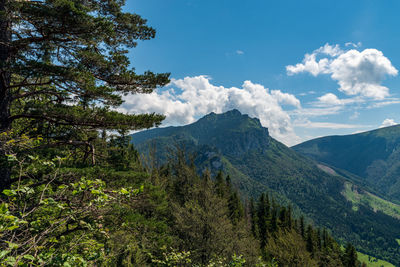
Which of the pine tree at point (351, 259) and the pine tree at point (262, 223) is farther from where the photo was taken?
the pine tree at point (262, 223)

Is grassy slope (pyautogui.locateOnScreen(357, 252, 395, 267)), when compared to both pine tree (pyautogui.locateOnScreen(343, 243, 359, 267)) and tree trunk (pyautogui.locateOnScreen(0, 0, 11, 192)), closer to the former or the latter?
pine tree (pyautogui.locateOnScreen(343, 243, 359, 267))

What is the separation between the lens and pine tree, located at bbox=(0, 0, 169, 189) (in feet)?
21.3

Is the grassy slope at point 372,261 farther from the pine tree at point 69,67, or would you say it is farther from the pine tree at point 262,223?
the pine tree at point 69,67

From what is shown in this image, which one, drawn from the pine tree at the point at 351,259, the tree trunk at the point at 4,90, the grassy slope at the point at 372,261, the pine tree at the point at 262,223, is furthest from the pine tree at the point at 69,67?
the grassy slope at the point at 372,261

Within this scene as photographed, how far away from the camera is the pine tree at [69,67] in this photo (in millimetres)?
6488

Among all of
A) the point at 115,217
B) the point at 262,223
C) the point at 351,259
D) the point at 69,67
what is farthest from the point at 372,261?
the point at 69,67

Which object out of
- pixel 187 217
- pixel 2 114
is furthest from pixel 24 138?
pixel 187 217

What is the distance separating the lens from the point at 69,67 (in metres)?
7.50

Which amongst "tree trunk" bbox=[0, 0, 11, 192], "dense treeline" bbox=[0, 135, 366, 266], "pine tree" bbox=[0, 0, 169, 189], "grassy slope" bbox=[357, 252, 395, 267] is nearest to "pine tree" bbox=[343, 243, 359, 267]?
"dense treeline" bbox=[0, 135, 366, 266]

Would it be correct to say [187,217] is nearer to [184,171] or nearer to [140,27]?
[184,171]

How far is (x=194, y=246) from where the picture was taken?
1903 cm

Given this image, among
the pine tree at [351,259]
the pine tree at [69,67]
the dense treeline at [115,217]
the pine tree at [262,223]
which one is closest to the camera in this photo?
the dense treeline at [115,217]

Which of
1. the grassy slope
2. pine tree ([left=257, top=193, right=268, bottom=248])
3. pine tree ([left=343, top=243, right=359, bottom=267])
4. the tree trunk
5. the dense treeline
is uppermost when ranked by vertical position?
the tree trunk

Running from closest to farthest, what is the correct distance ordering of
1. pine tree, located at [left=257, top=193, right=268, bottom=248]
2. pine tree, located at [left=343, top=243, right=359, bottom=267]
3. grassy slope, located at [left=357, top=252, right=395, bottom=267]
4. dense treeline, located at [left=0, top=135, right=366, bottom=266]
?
dense treeline, located at [left=0, top=135, right=366, bottom=266] → pine tree, located at [left=343, top=243, right=359, bottom=267] → pine tree, located at [left=257, top=193, right=268, bottom=248] → grassy slope, located at [left=357, top=252, right=395, bottom=267]
